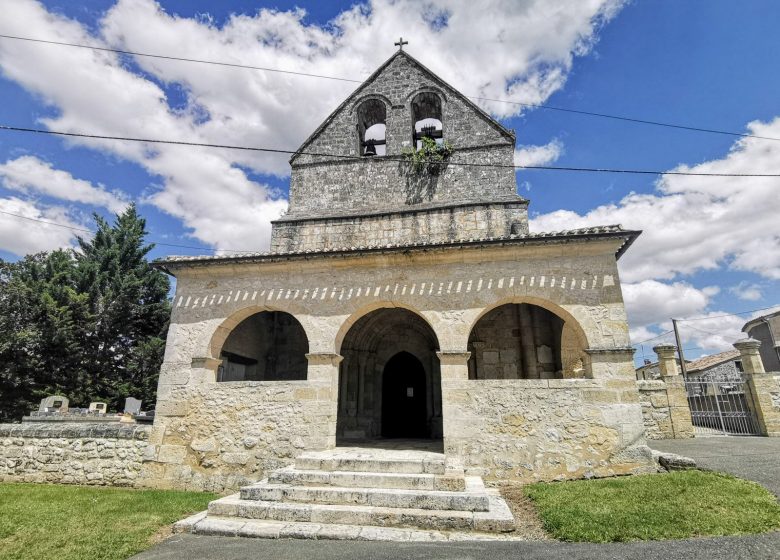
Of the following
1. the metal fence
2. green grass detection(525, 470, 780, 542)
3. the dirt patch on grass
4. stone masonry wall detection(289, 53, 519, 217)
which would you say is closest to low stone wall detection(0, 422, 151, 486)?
the dirt patch on grass

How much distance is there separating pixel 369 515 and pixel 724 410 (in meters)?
12.5

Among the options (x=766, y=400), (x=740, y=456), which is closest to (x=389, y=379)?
(x=740, y=456)

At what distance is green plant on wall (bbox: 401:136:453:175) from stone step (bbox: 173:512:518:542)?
29.7 feet

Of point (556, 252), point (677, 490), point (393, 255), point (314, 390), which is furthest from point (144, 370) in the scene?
point (677, 490)

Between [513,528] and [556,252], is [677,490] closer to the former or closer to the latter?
[513,528]

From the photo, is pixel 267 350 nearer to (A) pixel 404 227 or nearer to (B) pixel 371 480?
(A) pixel 404 227

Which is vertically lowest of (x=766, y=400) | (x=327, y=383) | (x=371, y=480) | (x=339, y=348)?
(x=371, y=480)

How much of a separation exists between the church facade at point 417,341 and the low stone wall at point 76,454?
0.46 m

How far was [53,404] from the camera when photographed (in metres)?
13.2

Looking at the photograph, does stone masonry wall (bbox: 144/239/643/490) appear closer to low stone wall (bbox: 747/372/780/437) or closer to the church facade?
the church facade

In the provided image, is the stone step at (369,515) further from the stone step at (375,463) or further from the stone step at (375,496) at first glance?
the stone step at (375,463)

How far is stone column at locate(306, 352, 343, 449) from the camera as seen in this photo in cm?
722

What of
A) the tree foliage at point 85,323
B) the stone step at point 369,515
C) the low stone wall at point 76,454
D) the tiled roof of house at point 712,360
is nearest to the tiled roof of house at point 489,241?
the low stone wall at point 76,454

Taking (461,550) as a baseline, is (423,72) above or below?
above
